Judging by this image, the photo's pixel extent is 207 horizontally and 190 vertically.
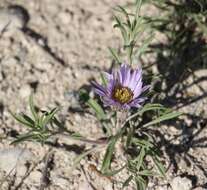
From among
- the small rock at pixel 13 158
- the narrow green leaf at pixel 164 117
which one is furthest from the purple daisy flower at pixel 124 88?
the small rock at pixel 13 158

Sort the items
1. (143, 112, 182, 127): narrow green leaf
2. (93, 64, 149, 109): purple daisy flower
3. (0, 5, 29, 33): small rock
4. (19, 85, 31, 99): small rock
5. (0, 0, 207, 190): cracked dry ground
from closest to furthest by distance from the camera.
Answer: (93, 64, 149, 109): purple daisy flower < (143, 112, 182, 127): narrow green leaf < (0, 0, 207, 190): cracked dry ground < (19, 85, 31, 99): small rock < (0, 5, 29, 33): small rock

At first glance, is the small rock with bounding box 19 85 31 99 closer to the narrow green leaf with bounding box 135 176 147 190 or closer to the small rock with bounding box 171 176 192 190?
the narrow green leaf with bounding box 135 176 147 190

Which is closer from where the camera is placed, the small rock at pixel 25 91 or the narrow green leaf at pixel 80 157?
the narrow green leaf at pixel 80 157

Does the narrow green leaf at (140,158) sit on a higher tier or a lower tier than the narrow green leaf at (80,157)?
lower

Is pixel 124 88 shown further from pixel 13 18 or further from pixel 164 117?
pixel 13 18

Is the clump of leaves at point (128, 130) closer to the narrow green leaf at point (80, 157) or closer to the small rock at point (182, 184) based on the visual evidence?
the narrow green leaf at point (80, 157)

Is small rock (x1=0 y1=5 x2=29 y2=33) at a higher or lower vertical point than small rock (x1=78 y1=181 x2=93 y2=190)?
higher

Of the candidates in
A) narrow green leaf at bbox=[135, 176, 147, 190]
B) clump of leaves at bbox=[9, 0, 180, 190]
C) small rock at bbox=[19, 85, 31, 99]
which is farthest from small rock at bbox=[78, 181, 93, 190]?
small rock at bbox=[19, 85, 31, 99]
